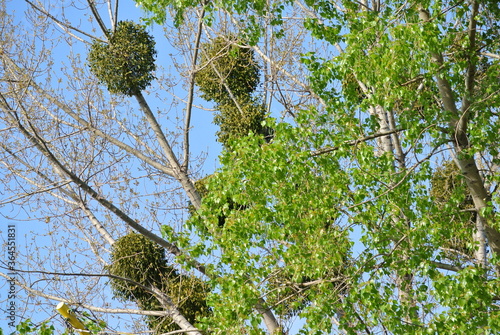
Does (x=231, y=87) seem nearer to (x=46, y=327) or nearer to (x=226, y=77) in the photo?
(x=226, y=77)

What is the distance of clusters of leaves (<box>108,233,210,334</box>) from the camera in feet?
40.4

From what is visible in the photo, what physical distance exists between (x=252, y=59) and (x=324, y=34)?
5.31m

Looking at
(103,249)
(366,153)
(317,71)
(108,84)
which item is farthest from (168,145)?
(366,153)

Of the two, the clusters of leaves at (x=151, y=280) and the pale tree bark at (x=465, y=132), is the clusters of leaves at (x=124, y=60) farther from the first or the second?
the pale tree bark at (x=465, y=132)

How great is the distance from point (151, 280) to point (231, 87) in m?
4.47

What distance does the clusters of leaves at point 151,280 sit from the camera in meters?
12.3

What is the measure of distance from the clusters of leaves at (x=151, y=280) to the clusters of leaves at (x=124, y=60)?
9.98 feet

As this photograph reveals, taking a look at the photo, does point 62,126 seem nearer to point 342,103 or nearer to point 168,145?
point 168,145

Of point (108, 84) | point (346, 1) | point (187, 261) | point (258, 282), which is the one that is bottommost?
point (258, 282)

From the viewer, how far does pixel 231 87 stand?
14258 millimetres

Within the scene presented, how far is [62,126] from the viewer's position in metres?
12.9

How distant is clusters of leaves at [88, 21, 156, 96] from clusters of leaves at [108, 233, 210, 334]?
3.04m

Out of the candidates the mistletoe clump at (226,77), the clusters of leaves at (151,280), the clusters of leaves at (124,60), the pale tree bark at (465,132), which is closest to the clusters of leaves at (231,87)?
the mistletoe clump at (226,77)

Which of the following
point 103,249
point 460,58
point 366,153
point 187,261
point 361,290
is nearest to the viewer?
point 361,290
